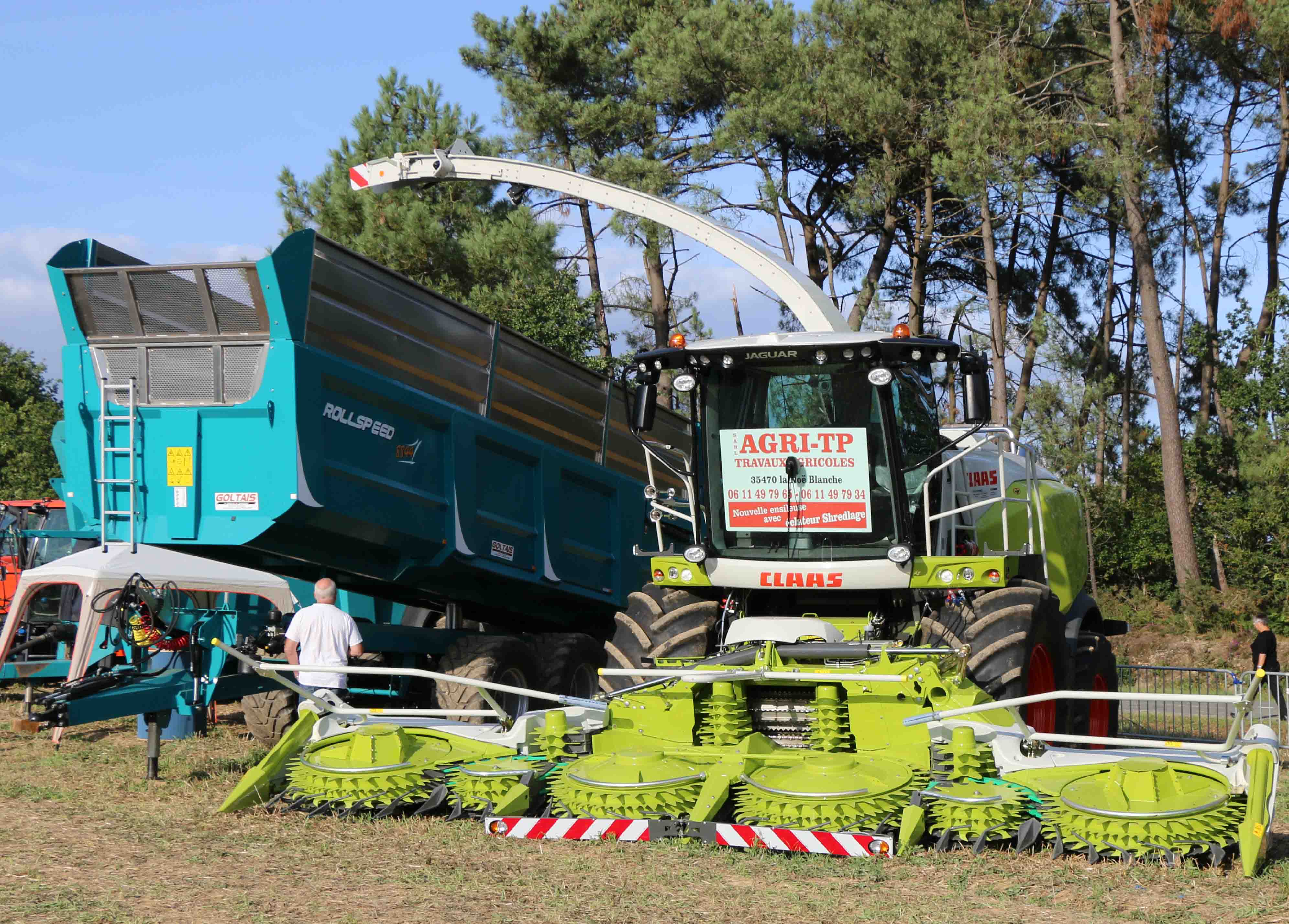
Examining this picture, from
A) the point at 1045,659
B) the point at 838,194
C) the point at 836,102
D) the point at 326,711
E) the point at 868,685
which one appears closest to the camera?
the point at 868,685

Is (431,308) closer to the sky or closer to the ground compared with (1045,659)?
closer to the sky

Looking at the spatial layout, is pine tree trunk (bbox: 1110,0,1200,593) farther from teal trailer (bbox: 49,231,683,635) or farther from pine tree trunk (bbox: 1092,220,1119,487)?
teal trailer (bbox: 49,231,683,635)

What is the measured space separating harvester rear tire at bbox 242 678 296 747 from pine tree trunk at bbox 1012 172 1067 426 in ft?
73.8

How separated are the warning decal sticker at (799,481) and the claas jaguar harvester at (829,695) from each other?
14 millimetres

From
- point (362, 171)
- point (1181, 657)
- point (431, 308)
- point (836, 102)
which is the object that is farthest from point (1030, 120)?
point (431, 308)

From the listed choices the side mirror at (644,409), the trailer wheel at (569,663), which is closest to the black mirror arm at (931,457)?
the side mirror at (644,409)

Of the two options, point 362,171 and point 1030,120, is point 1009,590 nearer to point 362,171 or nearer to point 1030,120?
point 362,171

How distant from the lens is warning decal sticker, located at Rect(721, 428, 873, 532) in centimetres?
810

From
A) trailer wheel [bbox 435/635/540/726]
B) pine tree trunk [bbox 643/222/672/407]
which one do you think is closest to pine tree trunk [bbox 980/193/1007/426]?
pine tree trunk [bbox 643/222/672/407]

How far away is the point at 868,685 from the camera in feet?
21.8

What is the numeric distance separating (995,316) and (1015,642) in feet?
68.4

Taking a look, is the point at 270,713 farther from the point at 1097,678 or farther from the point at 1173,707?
the point at 1173,707

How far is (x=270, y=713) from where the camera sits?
9.75 m

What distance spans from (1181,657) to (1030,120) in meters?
9.51
